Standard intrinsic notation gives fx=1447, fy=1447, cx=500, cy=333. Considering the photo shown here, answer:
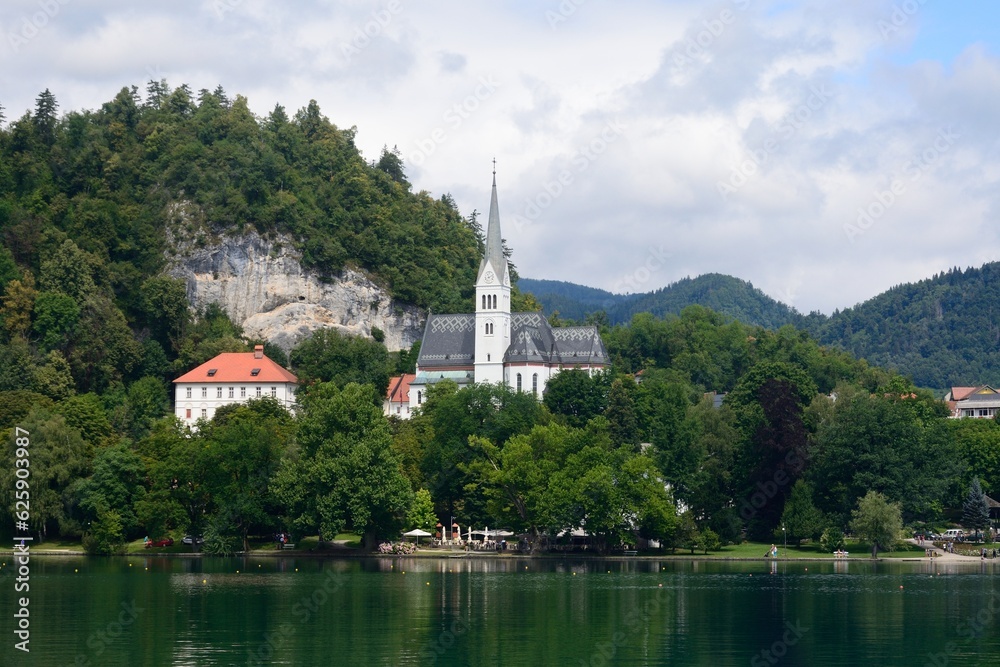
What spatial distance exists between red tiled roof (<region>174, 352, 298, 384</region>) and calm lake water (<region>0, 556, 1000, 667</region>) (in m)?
43.9

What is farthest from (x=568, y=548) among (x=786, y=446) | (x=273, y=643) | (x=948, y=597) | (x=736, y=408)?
(x=273, y=643)

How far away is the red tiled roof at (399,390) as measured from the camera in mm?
124500

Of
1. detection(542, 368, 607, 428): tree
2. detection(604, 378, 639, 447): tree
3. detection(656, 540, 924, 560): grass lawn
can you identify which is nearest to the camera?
detection(656, 540, 924, 560): grass lawn

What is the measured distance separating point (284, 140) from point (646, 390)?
5514cm

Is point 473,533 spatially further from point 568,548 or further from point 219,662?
point 219,662

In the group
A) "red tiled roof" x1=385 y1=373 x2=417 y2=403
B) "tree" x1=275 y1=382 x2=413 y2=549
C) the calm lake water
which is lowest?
the calm lake water

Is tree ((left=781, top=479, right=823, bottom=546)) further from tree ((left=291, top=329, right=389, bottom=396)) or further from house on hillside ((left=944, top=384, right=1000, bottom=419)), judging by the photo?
house on hillside ((left=944, top=384, right=1000, bottom=419))

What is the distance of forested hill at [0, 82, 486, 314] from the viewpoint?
135750mm

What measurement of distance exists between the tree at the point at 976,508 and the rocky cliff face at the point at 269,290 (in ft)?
201

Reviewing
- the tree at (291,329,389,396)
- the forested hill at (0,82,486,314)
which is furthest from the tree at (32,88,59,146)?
the tree at (291,329,389,396)

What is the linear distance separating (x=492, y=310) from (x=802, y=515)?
44.7 metres

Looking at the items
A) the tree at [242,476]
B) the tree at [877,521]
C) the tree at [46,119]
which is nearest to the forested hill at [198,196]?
the tree at [46,119]

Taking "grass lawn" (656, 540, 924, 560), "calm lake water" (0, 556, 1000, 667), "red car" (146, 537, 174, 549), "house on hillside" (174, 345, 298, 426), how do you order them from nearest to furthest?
1. "calm lake water" (0, 556, 1000, 667)
2. "grass lawn" (656, 540, 924, 560)
3. "red car" (146, 537, 174, 549)
4. "house on hillside" (174, 345, 298, 426)

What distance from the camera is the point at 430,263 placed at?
14562 cm
